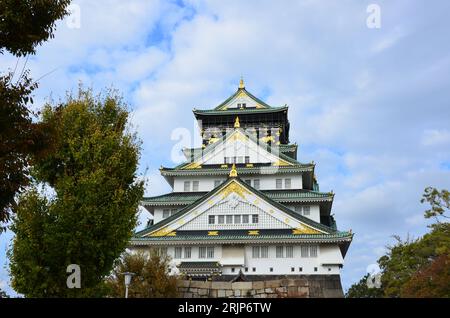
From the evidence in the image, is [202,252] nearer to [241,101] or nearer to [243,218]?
[243,218]

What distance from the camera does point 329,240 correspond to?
3719 cm

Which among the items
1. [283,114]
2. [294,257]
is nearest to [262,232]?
[294,257]

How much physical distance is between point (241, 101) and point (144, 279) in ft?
111

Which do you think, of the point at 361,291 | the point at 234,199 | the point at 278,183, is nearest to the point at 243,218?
the point at 234,199

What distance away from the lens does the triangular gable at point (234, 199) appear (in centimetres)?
3831

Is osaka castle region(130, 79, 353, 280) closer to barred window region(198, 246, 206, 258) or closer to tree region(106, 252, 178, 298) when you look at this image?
barred window region(198, 246, 206, 258)

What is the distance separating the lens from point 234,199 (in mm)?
40000

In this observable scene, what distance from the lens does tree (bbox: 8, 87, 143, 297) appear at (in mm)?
14969

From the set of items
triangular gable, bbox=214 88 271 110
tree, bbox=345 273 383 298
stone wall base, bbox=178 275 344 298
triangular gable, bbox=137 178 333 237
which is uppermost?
triangular gable, bbox=214 88 271 110

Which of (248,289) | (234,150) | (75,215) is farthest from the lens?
(234,150)

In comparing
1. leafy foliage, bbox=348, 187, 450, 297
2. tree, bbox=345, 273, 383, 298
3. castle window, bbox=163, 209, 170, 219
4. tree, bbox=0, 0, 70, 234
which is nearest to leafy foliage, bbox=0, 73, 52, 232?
tree, bbox=0, 0, 70, 234

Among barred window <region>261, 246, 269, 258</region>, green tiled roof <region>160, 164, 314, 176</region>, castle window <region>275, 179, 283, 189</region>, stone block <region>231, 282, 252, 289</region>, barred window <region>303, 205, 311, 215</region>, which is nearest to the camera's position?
stone block <region>231, 282, 252, 289</region>

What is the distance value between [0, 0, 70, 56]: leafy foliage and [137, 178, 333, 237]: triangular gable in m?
30.0
